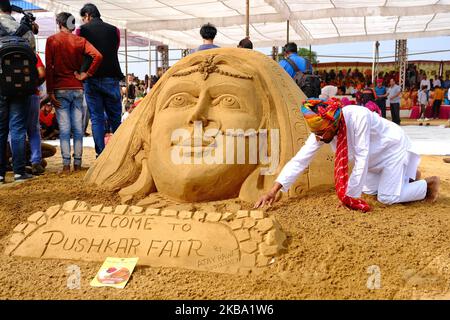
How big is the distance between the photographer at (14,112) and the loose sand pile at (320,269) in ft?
4.49

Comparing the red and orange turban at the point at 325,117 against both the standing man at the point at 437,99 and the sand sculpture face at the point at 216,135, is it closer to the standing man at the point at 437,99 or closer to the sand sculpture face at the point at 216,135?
the sand sculpture face at the point at 216,135

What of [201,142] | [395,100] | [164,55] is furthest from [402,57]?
[201,142]

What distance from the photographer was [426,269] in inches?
82.8

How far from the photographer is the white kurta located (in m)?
2.54

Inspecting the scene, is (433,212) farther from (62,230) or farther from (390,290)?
(62,230)

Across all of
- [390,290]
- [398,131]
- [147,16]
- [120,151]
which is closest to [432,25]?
[147,16]

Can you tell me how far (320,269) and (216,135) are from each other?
4.06 feet

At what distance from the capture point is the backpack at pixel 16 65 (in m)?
3.73

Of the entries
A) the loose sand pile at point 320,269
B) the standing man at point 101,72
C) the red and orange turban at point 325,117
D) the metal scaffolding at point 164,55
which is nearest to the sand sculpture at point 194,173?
the loose sand pile at point 320,269

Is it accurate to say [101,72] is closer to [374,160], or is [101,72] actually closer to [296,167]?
[296,167]

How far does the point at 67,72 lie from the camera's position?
13.9ft

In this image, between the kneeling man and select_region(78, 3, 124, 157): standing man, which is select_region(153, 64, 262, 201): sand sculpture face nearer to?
the kneeling man
